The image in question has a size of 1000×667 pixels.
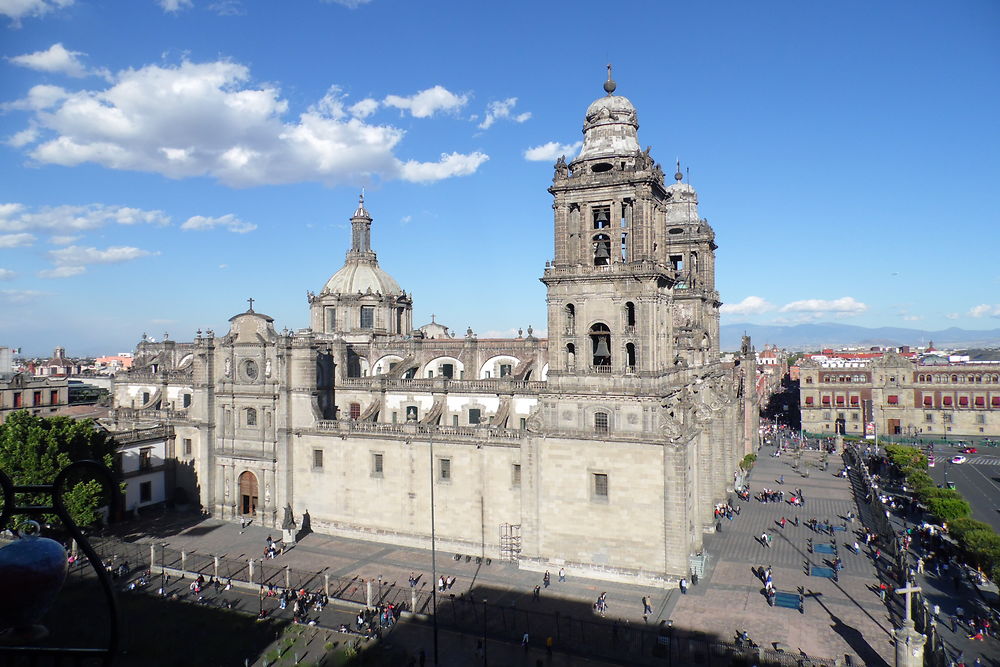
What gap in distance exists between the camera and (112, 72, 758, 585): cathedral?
121 feet

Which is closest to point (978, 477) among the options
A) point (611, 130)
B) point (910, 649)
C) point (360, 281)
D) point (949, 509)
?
point (949, 509)

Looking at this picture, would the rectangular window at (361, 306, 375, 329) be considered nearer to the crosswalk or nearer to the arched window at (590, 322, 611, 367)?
the arched window at (590, 322, 611, 367)

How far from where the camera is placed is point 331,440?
4644 centimetres

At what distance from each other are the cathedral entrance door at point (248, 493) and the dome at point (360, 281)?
2250 centimetres

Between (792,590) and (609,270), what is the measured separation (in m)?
20.7

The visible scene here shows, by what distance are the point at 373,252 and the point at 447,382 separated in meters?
27.2

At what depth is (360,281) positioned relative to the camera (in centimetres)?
6706

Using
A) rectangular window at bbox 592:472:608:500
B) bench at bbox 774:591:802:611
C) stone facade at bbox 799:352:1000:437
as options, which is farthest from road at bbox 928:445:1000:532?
rectangular window at bbox 592:472:608:500

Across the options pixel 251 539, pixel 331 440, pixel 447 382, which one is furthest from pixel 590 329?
pixel 251 539

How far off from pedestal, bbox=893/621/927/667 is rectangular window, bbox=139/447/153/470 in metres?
50.3

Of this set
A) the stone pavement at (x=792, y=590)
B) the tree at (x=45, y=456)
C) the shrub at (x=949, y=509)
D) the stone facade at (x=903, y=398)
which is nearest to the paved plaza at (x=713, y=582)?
the stone pavement at (x=792, y=590)

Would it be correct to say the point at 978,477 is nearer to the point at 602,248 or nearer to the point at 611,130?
the point at 602,248

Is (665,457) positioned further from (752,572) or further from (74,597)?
(74,597)

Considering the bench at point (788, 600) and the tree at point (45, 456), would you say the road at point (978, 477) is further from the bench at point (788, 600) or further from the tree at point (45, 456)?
the tree at point (45, 456)
